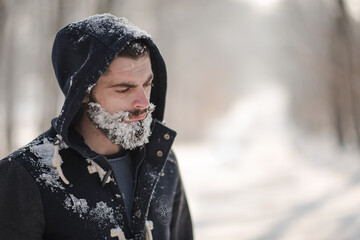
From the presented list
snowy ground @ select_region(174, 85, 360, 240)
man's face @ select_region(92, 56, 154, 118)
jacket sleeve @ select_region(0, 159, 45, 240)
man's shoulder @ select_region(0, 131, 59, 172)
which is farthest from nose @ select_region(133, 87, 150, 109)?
snowy ground @ select_region(174, 85, 360, 240)

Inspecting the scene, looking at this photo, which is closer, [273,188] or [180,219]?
[180,219]

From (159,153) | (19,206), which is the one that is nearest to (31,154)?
(19,206)

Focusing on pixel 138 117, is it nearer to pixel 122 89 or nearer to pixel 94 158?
pixel 122 89

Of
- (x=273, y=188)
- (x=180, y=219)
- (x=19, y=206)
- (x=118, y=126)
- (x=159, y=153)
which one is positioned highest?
(x=118, y=126)

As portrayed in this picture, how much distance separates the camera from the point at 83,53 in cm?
181

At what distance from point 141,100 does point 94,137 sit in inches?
10.0

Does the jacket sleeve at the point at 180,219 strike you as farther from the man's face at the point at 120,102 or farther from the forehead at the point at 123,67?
the forehead at the point at 123,67

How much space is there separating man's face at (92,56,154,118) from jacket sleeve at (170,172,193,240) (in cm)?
53

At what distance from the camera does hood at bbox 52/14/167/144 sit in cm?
A: 175

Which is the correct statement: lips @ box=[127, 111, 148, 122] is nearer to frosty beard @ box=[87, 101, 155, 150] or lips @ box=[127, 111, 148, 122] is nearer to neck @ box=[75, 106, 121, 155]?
frosty beard @ box=[87, 101, 155, 150]

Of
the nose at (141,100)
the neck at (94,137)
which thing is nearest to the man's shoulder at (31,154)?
the neck at (94,137)

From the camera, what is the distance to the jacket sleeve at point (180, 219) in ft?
7.04

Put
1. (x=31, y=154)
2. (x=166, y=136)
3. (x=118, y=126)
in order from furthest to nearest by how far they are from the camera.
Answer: (x=166, y=136)
(x=118, y=126)
(x=31, y=154)

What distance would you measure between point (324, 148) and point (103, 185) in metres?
15.9
